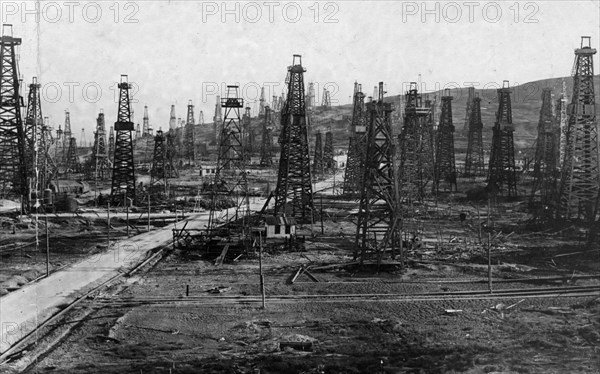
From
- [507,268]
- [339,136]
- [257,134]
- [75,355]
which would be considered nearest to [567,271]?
[507,268]

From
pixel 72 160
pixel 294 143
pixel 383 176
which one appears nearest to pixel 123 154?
pixel 294 143

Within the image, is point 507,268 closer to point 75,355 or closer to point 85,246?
point 75,355

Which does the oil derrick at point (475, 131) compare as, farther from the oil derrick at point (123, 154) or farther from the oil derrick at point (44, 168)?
the oil derrick at point (44, 168)

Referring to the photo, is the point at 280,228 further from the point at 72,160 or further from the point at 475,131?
the point at 72,160

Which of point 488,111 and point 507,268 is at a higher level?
point 488,111

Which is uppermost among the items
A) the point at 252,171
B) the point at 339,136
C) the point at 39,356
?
the point at 339,136


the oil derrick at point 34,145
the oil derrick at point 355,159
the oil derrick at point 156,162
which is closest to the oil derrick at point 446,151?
the oil derrick at point 355,159

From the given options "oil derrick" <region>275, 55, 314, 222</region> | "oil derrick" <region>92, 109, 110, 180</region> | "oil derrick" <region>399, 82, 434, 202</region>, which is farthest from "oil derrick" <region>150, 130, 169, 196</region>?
"oil derrick" <region>399, 82, 434, 202</region>
